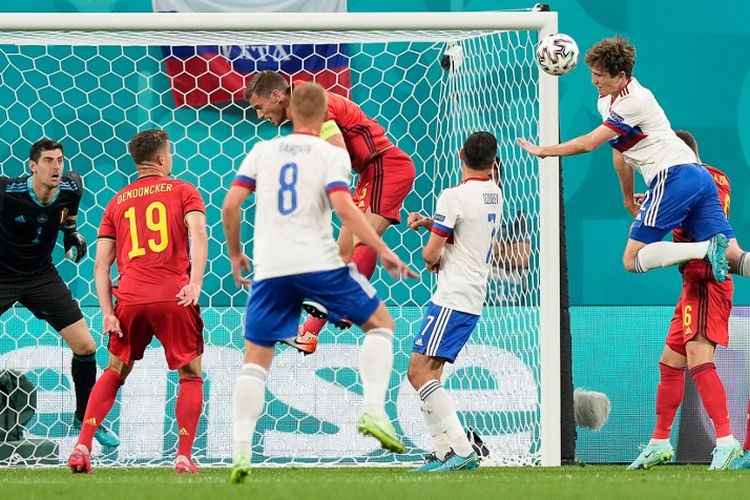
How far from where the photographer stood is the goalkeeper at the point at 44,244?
7.47m

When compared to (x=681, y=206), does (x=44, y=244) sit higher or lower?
lower

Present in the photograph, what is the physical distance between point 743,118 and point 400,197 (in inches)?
164

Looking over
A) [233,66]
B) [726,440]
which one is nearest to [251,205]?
[233,66]

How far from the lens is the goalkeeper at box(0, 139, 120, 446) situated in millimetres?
7469

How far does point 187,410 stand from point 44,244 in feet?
5.62

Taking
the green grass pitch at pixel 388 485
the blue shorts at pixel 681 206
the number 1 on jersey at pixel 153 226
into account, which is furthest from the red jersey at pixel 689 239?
the number 1 on jersey at pixel 153 226

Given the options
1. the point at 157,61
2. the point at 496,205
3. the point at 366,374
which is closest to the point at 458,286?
the point at 496,205

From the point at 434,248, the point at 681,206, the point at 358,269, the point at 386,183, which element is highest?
the point at 386,183

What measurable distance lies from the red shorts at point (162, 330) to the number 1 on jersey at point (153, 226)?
0.28 metres

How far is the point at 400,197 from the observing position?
23.3 feet

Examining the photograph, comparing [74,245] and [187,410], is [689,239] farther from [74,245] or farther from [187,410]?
[74,245]

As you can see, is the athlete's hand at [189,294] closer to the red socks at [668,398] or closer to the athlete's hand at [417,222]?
the athlete's hand at [417,222]

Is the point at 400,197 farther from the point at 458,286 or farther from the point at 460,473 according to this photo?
the point at 460,473

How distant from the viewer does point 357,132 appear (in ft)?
23.1
